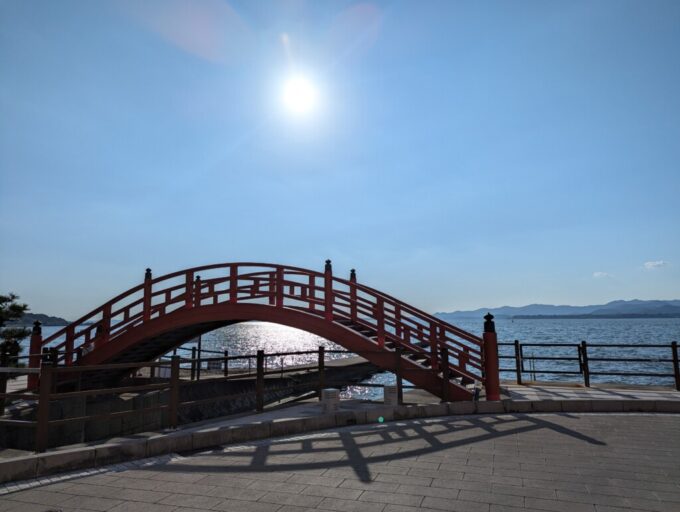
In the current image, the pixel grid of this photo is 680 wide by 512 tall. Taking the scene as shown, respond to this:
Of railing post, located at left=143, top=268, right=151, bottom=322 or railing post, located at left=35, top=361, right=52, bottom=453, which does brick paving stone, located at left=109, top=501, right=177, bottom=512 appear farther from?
railing post, located at left=143, top=268, right=151, bottom=322

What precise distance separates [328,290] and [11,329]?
1330 cm

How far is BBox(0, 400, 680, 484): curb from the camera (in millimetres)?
5441

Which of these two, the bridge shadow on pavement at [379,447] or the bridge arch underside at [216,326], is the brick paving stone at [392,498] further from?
the bridge arch underside at [216,326]

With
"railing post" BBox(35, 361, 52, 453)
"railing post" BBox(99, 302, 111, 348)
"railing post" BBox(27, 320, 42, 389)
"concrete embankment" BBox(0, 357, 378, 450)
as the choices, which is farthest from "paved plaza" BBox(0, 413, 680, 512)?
"railing post" BBox(27, 320, 42, 389)

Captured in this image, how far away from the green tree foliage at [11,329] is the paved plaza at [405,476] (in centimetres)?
1456

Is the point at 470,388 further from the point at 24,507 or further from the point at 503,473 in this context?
the point at 24,507

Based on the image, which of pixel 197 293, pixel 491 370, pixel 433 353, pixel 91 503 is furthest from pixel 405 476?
pixel 197 293

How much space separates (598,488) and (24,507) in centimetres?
577

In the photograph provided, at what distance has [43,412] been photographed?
5.82 metres

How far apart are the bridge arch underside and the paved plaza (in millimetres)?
3314

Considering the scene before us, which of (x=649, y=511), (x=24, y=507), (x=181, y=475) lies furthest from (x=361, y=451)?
(x=24, y=507)

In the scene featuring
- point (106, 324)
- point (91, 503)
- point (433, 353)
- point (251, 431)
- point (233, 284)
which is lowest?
point (91, 503)

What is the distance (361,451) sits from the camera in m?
6.38

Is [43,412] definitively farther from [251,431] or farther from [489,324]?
[489,324]
